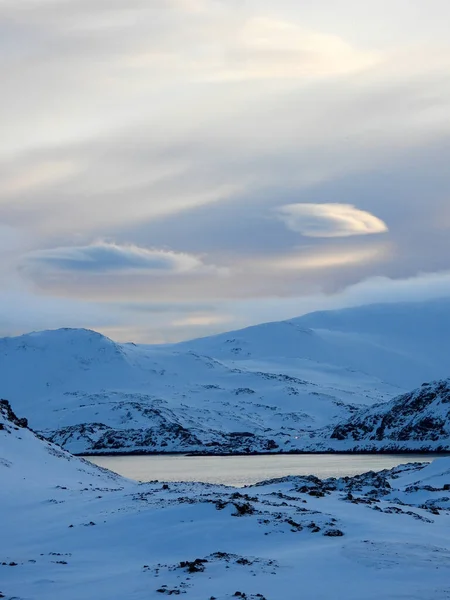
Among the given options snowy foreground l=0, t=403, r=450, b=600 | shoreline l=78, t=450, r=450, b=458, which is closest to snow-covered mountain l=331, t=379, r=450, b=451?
shoreline l=78, t=450, r=450, b=458

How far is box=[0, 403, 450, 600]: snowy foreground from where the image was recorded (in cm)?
2153

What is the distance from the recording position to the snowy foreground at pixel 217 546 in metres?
21.5

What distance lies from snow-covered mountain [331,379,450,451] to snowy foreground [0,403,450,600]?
10222 centimetres

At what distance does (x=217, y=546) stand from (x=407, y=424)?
12754cm

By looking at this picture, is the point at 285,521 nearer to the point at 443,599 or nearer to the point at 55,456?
the point at 443,599

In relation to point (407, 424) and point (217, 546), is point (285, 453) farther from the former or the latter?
Result: point (217, 546)

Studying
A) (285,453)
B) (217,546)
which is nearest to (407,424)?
(285,453)

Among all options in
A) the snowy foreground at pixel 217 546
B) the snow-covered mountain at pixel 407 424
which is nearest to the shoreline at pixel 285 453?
the snow-covered mountain at pixel 407 424

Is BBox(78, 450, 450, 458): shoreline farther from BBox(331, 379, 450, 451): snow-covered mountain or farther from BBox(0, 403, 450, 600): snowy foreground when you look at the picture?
BBox(0, 403, 450, 600): snowy foreground

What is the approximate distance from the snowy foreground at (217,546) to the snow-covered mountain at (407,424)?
10222 centimetres

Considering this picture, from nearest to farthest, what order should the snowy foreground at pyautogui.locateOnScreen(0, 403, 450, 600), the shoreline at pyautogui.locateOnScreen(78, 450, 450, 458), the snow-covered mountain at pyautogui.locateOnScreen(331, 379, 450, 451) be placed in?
the snowy foreground at pyautogui.locateOnScreen(0, 403, 450, 600) < the shoreline at pyautogui.locateOnScreen(78, 450, 450, 458) < the snow-covered mountain at pyautogui.locateOnScreen(331, 379, 450, 451)

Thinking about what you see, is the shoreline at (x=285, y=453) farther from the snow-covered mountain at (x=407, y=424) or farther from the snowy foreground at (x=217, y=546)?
the snowy foreground at (x=217, y=546)

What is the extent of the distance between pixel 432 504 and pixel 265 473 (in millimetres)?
55014

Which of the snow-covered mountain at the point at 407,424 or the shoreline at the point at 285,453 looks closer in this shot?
the shoreline at the point at 285,453
